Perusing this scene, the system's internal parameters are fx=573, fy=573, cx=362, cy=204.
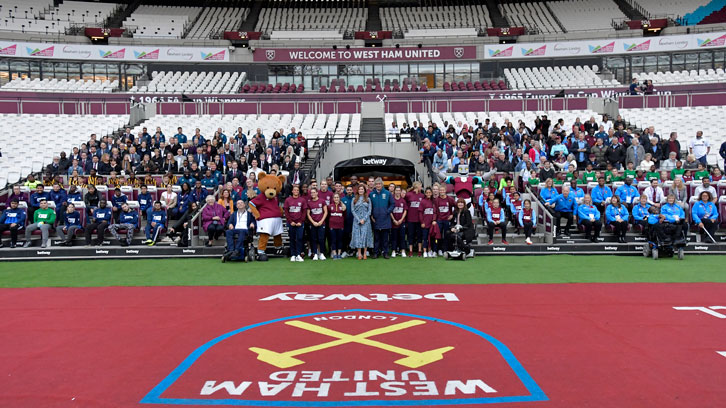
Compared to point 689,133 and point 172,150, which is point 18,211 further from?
point 689,133

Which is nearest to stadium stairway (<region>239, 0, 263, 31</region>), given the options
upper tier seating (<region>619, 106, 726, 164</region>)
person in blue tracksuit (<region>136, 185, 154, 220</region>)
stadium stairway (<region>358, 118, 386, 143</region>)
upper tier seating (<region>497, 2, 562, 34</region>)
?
upper tier seating (<region>497, 2, 562, 34</region>)

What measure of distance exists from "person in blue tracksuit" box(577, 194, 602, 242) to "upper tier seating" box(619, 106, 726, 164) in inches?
354

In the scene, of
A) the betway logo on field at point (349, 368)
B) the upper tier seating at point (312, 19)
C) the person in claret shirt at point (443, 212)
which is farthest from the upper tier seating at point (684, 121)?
the upper tier seating at point (312, 19)

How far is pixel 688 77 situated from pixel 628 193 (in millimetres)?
27085

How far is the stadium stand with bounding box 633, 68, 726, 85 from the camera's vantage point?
117 ft

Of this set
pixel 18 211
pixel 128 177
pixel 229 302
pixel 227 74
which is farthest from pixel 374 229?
pixel 227 74

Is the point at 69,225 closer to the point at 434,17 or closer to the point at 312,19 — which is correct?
the point at 312,19

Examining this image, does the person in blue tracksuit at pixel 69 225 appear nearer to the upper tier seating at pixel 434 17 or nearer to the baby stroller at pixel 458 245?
the baby stroller at pixel 458 245

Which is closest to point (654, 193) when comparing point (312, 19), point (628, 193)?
point (628, 193)

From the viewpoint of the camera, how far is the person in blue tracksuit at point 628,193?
1468 centimetres

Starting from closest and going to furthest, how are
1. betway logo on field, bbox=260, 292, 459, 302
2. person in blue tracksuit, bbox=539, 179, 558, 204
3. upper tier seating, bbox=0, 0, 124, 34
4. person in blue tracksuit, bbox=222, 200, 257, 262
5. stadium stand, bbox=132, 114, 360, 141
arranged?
1. betway logo on field, bbox=260, 292, 459, 302
2. person in blue tracksuit, bbox=222, 200, 257, 262
3. person in blue tracksuit, bbox=539, 179, 558, 204
4. stadium stand, bbox=132, 114, 360, 141
5. upper tier seating, bbox=0, 0, 124, 34

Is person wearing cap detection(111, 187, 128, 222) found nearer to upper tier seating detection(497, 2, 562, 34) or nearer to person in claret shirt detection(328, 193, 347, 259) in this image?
person in claret shirt detection(328, 193, 347, 259)

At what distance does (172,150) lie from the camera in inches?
740

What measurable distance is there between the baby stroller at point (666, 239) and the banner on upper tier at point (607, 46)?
107 ft
